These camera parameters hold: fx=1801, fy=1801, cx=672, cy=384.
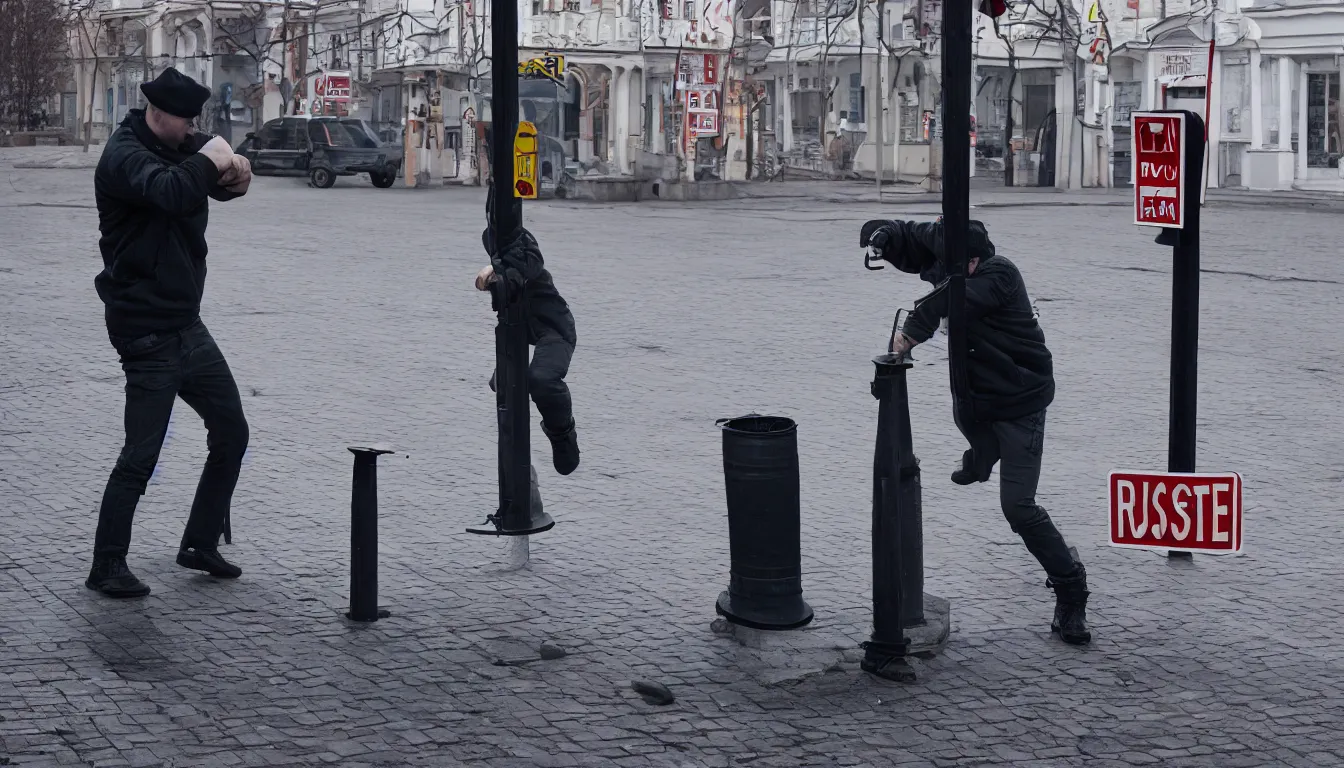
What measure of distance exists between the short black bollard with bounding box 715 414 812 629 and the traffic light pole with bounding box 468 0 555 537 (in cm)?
112

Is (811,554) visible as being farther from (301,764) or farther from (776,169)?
(776,169)

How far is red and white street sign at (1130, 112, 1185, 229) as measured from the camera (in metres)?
7.36

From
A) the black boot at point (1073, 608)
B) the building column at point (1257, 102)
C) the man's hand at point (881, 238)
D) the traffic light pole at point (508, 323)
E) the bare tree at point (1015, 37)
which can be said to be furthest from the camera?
the bare tree at point (1015, 37)

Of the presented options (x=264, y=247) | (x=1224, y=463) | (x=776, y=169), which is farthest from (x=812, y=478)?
(x=776, y=169)

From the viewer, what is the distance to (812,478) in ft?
30.1

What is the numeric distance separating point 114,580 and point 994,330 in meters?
3.37

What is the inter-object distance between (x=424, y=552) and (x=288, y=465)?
1.95m

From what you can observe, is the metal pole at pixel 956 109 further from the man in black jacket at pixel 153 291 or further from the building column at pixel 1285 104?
the building column at pixel 1285 104

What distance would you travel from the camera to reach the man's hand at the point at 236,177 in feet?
22.1

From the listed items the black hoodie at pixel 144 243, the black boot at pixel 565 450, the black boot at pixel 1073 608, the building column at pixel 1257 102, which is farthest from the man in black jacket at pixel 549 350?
the building column at pixel 1257 102

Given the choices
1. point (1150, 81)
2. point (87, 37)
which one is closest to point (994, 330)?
point (1150, 81)

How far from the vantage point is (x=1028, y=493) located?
638 cm

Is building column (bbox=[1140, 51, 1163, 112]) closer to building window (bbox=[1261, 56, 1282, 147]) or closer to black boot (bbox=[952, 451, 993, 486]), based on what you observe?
building window (bbox=[1261, 56, 1282, 147])

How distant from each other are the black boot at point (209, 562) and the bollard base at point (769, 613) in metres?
2.05
